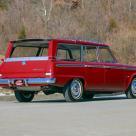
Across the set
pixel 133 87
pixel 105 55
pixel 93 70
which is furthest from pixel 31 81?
pixel 133 87

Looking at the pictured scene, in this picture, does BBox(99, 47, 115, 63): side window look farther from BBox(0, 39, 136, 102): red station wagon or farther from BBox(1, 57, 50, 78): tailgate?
BBox(1, 57, 50, 78): tailgate

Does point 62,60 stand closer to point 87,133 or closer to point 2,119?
point 2,119

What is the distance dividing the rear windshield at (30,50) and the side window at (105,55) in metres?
1.94

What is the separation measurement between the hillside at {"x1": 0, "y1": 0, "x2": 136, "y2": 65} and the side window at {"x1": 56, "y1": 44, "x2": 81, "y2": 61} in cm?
3679

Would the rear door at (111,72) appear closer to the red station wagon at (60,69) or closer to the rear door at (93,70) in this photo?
the red station wagon at (60,69)

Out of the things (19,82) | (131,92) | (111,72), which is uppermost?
(111,72)

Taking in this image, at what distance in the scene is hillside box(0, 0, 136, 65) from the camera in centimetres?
6119

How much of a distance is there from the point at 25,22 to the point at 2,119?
5580 cm

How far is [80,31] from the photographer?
62.2 m

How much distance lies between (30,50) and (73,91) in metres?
2.22

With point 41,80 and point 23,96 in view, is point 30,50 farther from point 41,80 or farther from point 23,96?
point 41,80

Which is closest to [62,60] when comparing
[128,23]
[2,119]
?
[2,119]

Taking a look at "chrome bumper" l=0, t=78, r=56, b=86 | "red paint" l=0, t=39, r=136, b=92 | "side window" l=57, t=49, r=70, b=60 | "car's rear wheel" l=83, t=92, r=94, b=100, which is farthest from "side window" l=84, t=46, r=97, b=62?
"chrome bumper" l=0, t=78, r=56, b=86

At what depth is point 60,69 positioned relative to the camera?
55.1ft
